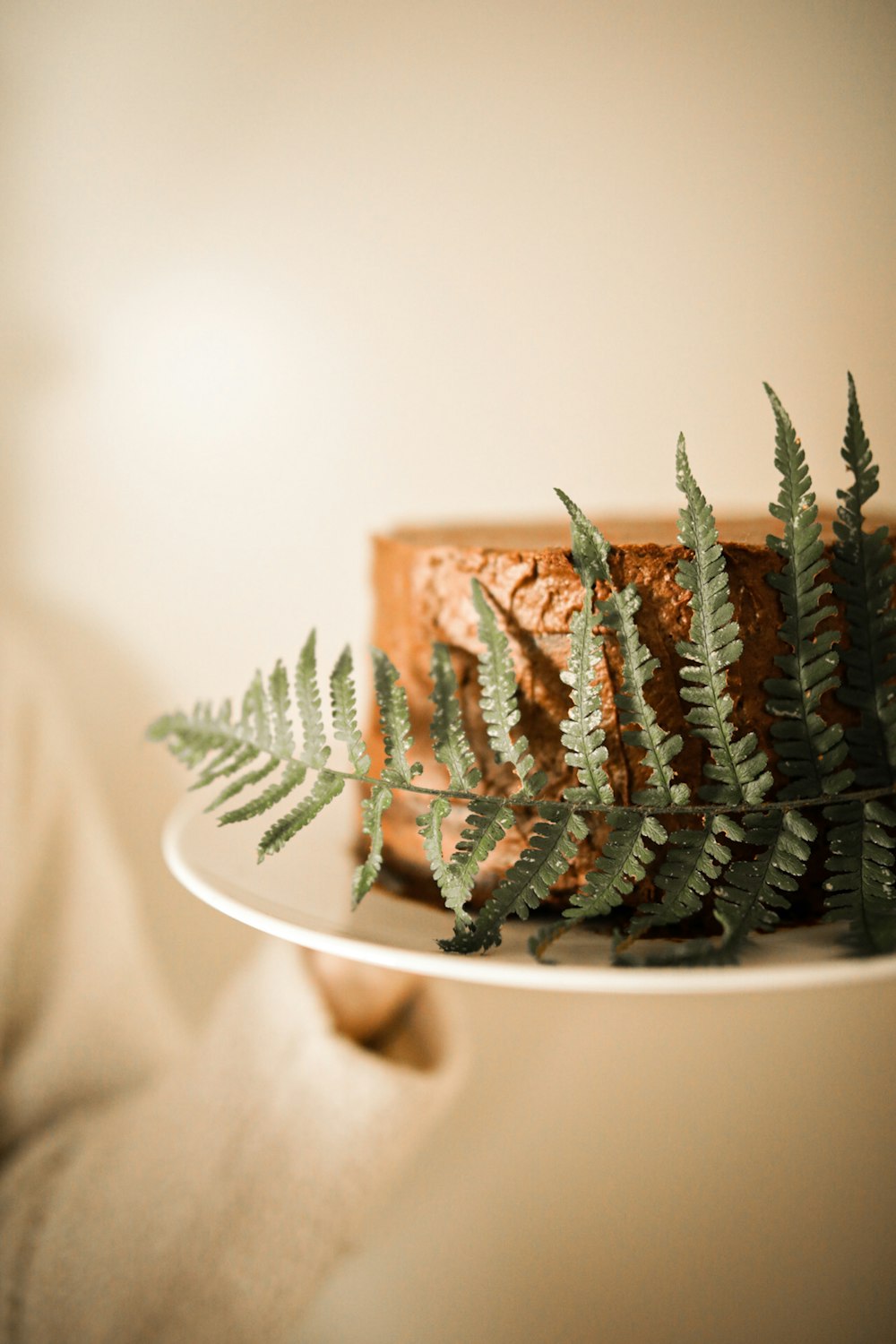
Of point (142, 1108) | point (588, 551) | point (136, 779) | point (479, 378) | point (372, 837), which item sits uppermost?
point (479, 378)

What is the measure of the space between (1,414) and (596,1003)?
92cm

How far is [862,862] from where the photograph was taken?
44cm

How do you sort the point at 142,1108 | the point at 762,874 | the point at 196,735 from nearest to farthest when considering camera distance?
the point at 762,874
the point at 196,735
the point at 142,1108

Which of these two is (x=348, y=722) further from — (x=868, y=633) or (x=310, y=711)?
(x=868, y=633)

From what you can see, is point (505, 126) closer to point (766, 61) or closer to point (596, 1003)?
point (766, 61)

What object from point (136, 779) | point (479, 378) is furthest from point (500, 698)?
point (136, 779)

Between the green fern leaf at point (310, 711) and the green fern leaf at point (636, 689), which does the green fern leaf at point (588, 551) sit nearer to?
the green fern leaf at point (636, 689)

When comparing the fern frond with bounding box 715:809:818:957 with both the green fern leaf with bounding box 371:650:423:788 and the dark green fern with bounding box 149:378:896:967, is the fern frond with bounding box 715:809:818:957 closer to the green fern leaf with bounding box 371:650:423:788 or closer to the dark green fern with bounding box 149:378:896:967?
the dark green fern with bounding box 149:378:896:967

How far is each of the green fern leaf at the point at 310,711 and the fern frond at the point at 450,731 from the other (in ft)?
0.21

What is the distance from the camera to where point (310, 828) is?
0.71 meters

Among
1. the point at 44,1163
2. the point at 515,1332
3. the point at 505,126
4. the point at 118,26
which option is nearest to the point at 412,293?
the point at 505,126

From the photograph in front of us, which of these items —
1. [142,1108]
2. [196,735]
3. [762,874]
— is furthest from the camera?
[142,1108]

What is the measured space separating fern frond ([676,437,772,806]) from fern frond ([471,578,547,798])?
0.28ft

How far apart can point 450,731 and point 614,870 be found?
0.11 m
